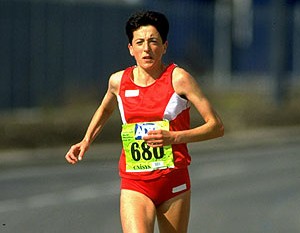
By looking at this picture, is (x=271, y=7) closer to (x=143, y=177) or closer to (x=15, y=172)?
(x=15, y=172)

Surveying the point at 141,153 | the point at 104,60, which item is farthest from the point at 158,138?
the point at 104,60

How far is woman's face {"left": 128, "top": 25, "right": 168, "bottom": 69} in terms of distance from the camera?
6.69m

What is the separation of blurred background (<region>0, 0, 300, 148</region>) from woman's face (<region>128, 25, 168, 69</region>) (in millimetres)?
15937

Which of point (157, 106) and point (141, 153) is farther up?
point (157, 106)

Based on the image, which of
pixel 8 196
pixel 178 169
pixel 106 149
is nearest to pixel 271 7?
pixel 106 149

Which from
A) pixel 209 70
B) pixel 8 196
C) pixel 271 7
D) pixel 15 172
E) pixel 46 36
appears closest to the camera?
pixel 8 196

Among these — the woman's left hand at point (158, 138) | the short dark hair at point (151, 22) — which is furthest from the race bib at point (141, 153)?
the short dark hair at point (151, 22)

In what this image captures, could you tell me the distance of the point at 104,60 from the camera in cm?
2970

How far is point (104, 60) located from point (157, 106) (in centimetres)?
2305

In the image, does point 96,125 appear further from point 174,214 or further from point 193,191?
point 193,191

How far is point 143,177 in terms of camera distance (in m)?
6.84

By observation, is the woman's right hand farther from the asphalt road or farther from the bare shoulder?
the asphalt road

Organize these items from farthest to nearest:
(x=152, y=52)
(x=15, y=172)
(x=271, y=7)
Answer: (x=271, y=7)
(x=15, y=172)
(x=152, y=52)

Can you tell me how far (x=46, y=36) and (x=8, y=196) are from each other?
1347 cm
